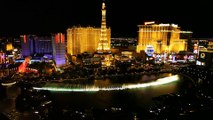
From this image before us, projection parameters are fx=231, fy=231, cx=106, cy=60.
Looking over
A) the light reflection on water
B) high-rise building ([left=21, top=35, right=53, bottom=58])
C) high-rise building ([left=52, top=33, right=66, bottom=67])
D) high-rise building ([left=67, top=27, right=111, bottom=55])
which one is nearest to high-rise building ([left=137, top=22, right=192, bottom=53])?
high-rise building ([left=67, top=27, right=111, bottom=55])

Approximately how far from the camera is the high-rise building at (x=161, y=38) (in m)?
32.3

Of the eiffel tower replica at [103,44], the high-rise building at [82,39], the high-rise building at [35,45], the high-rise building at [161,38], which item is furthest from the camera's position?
the high-rise building at [161,38]

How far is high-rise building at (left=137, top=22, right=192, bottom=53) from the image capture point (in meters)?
32.3

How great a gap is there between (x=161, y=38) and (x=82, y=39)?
11116mm

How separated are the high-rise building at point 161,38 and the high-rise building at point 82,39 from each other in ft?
21.5

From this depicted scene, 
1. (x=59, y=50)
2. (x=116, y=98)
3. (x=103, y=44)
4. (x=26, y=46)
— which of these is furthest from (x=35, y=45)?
(x=116, y=98)

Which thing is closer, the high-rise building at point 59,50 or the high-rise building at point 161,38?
the high-rise building at point 59,50

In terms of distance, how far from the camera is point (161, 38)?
1287 inches

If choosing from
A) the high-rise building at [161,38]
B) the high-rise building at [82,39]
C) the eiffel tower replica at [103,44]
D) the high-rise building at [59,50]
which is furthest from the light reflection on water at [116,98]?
the high-rise building at [82,39]

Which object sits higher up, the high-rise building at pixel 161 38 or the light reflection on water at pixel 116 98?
the high-rise building at pixel 161 38

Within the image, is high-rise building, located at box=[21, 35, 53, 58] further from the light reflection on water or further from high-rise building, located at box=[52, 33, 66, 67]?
the light reflection on water

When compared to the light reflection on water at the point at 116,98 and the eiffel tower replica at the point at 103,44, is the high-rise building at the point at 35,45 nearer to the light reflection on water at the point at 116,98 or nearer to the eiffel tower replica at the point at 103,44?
the eiffel tower replica at the point at 103,44

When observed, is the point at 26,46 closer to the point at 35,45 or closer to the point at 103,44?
the point at 35,45

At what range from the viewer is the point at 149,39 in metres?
33.4
